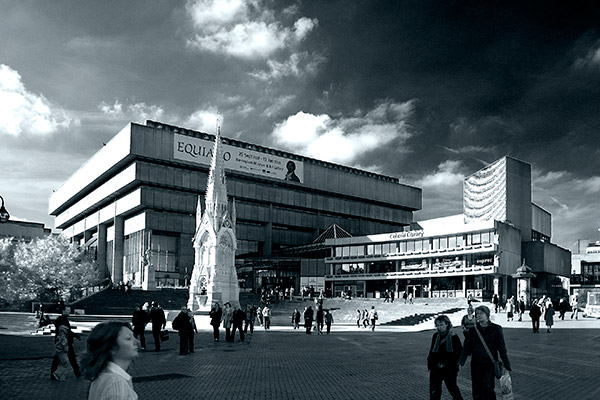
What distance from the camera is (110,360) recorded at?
13.2ft

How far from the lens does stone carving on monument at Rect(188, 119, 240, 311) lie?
2234 inches

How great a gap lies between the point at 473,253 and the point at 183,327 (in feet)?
192

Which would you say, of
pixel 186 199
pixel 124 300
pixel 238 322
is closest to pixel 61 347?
pixel 238 322

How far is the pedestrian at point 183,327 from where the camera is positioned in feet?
69.3

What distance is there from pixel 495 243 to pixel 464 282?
559 cm

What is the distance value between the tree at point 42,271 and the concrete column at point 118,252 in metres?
5.38

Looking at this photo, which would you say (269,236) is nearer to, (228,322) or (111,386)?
(228,322)

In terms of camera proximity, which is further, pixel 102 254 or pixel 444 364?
pixel 102 254

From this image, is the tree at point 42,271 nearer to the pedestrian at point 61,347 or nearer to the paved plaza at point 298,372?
the paved plaza at point 298,372

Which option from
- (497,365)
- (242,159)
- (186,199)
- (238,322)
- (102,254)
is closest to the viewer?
(497,365)

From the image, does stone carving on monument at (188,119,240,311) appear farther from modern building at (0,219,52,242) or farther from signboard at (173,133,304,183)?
modern building at (0,219,52,242)

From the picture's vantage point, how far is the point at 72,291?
8512 cm

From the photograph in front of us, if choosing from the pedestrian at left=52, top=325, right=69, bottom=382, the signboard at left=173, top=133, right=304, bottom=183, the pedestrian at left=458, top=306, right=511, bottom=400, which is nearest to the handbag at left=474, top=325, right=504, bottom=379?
the pedestrian at left=458, top=306, right=511, bottom=400

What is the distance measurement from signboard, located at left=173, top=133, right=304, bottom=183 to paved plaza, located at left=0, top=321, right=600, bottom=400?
72390mm
